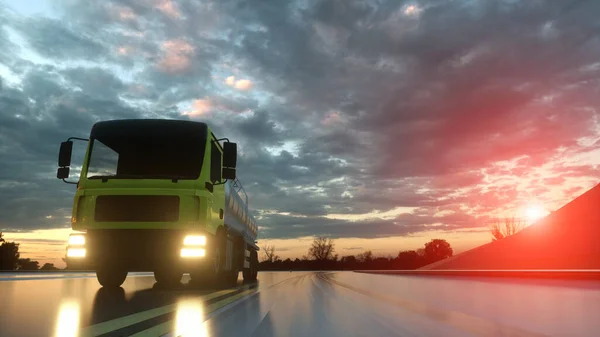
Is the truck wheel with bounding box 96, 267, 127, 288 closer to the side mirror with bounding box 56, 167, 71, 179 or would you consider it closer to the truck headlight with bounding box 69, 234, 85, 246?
the truck headlight with bounding box 69, 234, 85, 246

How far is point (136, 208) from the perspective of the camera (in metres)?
12.6

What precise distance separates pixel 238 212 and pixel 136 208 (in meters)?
5.61

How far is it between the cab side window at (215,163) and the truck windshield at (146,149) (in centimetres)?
41

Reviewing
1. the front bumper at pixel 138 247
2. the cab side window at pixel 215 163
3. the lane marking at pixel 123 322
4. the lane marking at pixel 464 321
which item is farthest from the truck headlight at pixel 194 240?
the lane marking at pixel 464 321

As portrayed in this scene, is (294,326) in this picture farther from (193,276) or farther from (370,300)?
(193,276)

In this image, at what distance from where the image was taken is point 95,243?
1257cm

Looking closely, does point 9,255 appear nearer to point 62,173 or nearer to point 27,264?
point 27,264

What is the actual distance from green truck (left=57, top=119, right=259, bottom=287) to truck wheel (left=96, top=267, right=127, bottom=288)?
187 mm

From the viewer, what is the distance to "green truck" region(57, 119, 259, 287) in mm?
12555

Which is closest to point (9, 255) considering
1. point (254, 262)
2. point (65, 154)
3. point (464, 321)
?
point (254, 262)

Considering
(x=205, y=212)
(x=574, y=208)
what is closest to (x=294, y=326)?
(x=205, y=212)

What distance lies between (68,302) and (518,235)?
24.2 m

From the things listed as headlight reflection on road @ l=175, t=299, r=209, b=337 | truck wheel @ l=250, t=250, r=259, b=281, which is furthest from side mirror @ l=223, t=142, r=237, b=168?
truck wheel @ l=250, t=250, r=259, b=281

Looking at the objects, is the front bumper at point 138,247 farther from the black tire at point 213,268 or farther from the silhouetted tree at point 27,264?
the silhouetted tree at point 27,264
